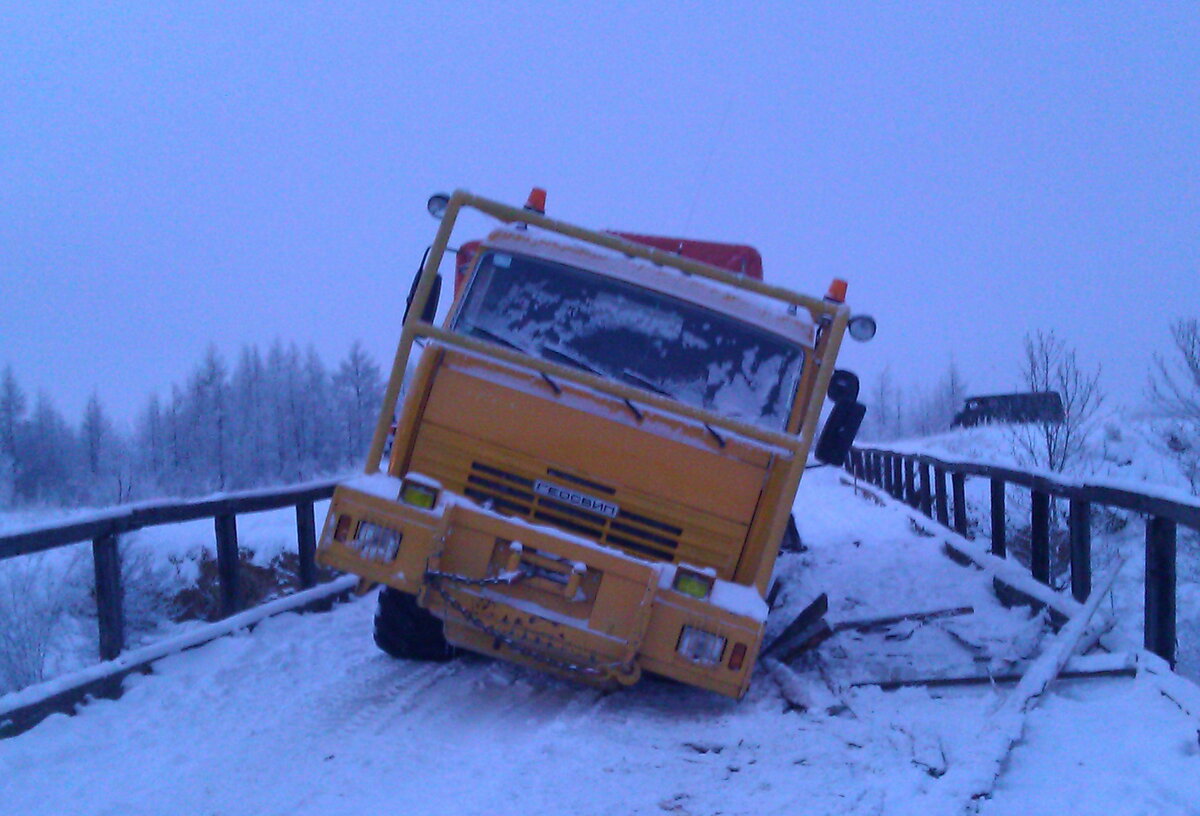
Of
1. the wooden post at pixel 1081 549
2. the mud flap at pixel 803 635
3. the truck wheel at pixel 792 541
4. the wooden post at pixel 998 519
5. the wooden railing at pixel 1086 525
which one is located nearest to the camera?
the wooden railing at pixel 1086 525

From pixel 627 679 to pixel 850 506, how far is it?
1229 cm

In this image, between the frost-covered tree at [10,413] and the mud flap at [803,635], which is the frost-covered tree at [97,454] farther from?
the mud flap at [803,635]

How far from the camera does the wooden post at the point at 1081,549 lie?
659 centimetres

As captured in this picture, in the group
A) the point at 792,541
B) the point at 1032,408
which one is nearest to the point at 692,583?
the point at 792,541

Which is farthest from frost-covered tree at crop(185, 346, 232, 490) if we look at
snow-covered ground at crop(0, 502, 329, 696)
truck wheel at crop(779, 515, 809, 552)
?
truck wheel at crop(779, 515, 809, 552)

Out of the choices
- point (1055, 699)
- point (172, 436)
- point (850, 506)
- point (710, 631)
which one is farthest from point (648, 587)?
point (172, 436)

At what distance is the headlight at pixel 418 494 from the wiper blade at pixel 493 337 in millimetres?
1063

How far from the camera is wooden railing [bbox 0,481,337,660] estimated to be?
484 cm

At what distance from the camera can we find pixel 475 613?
5.02 meters

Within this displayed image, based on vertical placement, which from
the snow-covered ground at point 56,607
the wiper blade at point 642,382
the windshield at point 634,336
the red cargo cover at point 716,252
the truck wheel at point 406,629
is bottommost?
the snow-covered ground at point 56,607

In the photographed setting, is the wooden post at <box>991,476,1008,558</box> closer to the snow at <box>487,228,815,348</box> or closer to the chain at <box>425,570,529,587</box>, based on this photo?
the snow at <box>487,228,815,348</box>

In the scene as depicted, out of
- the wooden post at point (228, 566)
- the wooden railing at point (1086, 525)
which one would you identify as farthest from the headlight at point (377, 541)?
the wooden railing at point (1086, 525)

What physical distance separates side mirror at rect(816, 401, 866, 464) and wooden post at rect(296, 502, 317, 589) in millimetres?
4483

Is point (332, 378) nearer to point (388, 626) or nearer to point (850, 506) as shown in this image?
point (850, 506)
